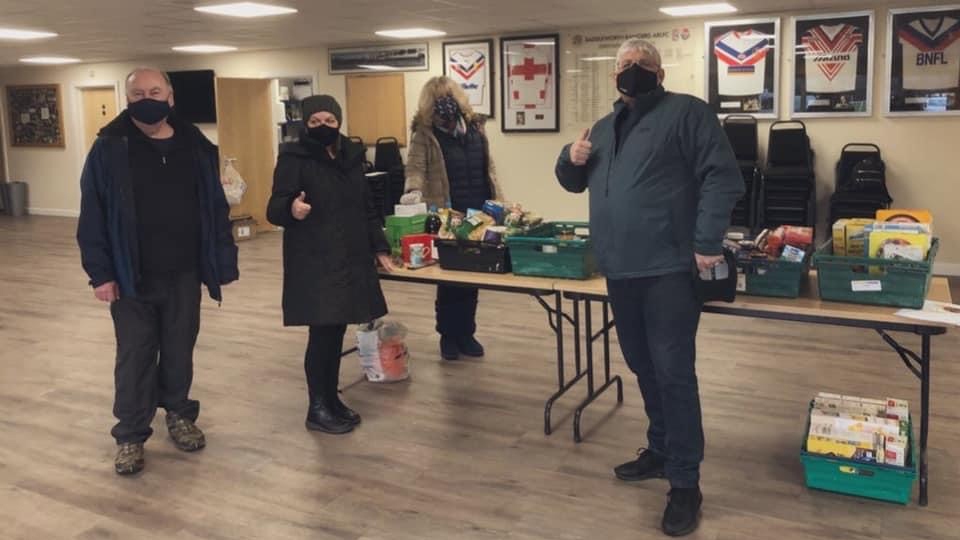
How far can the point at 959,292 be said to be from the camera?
6414mm

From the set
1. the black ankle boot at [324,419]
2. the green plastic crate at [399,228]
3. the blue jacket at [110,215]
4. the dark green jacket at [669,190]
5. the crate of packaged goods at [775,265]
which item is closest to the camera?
the dark green jacket at [669,190]

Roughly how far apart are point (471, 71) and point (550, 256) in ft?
18.7

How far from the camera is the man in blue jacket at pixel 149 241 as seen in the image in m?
3.16

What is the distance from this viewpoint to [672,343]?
271cm

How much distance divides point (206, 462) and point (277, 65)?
7.61 m

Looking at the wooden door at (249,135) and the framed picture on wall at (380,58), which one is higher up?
the framed picture on wall at (380,58)

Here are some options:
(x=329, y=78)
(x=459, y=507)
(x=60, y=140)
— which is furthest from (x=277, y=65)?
(x=459, y=507)

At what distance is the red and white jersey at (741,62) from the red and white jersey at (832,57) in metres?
0.36

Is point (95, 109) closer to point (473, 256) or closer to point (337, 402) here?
point (337, 402)

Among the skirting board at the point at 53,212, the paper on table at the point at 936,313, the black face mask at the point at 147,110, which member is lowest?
the skirting board at the point at 53,212

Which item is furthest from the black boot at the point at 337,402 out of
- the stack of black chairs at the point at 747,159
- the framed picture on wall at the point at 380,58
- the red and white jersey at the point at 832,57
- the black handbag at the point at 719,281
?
the framed picture on wall at the point at 380,58

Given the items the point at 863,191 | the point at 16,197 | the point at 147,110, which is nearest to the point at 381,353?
the point at 147,110

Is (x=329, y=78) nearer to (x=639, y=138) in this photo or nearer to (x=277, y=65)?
(x=277, y=65)

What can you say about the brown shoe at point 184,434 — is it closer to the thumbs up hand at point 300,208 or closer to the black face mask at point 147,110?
the thumbs up hand at point 300,208
